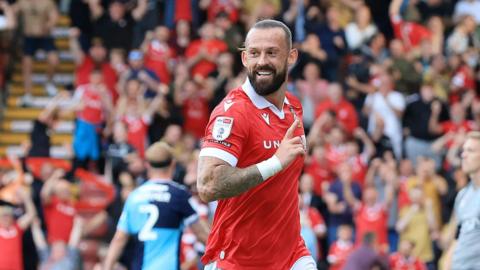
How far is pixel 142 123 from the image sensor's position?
765 inches

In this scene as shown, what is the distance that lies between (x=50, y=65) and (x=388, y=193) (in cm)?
780

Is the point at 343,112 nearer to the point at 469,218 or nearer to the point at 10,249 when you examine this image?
the point at 10,249

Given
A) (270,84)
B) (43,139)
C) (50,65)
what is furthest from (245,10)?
(270,84)

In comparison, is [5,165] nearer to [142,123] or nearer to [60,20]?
[142,123]

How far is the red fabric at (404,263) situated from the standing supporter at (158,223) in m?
5.61

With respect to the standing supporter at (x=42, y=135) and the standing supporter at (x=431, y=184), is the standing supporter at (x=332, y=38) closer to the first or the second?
the standing supporter at (x=431, y=184)

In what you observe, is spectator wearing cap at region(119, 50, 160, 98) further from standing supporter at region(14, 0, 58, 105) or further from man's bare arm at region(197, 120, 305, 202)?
man's bare arm at region(197, 120, 305, 202)

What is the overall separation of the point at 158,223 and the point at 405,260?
20.1 feet

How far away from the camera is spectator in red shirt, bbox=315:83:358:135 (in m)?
19.5

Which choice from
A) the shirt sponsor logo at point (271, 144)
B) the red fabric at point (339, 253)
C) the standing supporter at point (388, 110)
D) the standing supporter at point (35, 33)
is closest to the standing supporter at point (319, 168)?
the standing supporter at point (388, 110)

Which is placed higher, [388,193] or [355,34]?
[355,34]

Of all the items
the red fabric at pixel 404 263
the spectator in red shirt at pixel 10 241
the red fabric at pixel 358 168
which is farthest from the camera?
the red fabric at pixel 358 168

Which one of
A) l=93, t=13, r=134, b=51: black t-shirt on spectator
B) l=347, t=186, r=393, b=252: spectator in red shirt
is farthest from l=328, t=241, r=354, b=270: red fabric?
l=93, t=13, r=134, b=51: black t-shirt on spectator

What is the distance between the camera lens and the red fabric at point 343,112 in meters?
19.5
